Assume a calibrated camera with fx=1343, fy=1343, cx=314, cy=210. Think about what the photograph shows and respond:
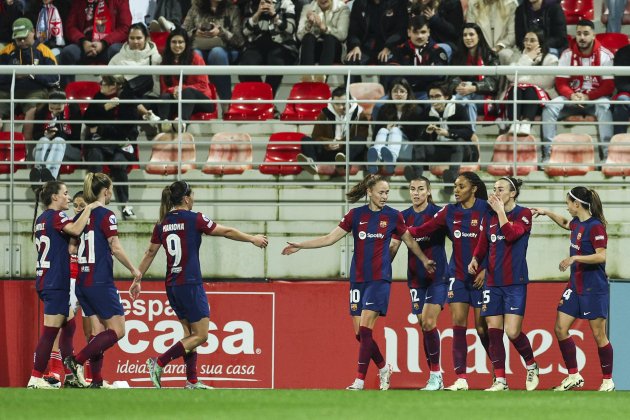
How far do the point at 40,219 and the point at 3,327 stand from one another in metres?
2.34

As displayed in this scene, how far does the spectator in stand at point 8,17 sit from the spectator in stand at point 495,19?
6.55 metres

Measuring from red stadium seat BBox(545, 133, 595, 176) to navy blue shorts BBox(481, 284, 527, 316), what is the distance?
113 inches

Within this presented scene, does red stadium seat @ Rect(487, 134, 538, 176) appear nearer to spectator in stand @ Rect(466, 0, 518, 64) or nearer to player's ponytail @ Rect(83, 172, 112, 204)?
A: spectator in stand @ Rect(466, 0, 518, 64)

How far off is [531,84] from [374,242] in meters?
4.19

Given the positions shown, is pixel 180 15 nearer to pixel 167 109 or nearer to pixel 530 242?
pixel 167 109

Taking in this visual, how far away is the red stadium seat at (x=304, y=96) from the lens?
56.2 ft

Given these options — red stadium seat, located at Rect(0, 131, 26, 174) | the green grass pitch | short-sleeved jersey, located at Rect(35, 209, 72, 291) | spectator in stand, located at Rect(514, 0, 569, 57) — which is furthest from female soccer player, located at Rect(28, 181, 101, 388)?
spectator in stand, located at Rect(514, 0, 569, 57)

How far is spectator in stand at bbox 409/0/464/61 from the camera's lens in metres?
17.9


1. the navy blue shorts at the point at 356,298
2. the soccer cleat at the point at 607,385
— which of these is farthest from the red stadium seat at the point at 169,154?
the soccer cleat at the point at 607,385

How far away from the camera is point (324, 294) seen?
49.9ft

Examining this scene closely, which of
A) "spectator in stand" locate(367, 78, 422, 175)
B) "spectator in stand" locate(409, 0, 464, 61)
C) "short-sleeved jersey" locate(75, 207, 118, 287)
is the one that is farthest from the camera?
"spectator in stand" locate(409, 0, 464, 61)

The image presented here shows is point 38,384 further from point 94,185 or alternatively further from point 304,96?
point 304,96

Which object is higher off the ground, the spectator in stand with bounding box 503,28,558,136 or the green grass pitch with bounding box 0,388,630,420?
the spectator in stand with bounding box 503,28,558,136

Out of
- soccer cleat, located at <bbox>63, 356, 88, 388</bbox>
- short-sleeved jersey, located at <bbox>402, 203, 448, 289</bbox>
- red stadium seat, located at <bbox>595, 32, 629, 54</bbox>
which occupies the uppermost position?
red stadium seat, located at <bbox>595, 32, 629, 54</bbox>
